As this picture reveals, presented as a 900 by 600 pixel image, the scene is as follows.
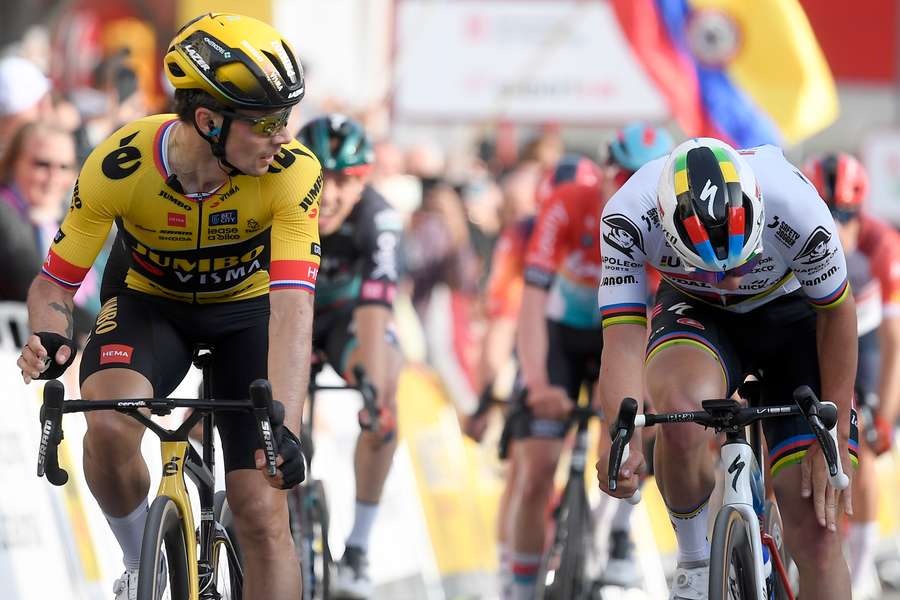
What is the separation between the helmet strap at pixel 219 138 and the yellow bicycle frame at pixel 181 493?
897mm

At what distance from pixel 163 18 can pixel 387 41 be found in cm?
717

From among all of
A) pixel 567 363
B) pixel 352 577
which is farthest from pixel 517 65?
pixel 352 577

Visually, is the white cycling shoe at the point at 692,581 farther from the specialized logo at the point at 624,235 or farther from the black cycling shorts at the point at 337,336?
the black cycling shorts at the point at 337,336

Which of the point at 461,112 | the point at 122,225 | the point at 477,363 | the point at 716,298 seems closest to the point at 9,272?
the point at 122,225

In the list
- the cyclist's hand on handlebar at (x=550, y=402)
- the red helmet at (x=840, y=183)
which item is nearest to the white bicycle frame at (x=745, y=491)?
the cyclist's hand on handlebar at (x=550, y=402)

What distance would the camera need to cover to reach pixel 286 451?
14.8ft

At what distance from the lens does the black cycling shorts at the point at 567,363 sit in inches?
316

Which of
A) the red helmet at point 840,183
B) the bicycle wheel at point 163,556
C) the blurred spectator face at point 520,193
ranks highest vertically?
the blurred spectator face at point 520,193

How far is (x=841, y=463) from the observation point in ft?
17.8

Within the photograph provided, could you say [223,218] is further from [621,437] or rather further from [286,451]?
[621,437]

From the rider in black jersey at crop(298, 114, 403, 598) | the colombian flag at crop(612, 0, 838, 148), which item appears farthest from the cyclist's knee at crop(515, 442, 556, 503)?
the colombian flag at crop(612, 0, 838, 148)

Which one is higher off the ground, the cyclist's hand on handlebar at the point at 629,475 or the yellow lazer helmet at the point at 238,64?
the yellow lazer helmet at the point at 238,64

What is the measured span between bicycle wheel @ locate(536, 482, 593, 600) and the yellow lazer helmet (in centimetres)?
327

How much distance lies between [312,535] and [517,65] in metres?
9.37
